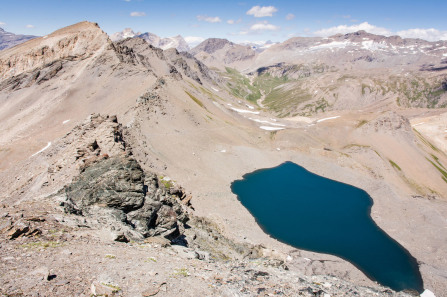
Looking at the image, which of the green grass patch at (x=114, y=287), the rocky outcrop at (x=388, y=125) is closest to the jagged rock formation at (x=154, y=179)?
the green grass patch at (x=114, y=287)

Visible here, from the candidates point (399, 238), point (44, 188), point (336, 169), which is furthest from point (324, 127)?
point (44, 188)

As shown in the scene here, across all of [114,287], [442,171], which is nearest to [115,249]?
[114,287]

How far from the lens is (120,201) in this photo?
28.6 meters

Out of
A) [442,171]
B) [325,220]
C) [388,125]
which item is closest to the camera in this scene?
[325,220]

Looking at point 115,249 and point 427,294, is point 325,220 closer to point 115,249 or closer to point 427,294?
point 427,294

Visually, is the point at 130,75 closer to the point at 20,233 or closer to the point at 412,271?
the point at 20,233

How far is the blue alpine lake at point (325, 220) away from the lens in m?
51.9

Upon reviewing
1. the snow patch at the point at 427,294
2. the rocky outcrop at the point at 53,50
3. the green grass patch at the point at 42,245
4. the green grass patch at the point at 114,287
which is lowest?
the snow patch at the point at 427,294

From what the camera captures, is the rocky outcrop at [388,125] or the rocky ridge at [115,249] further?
the rocky outcrop at [388,125]

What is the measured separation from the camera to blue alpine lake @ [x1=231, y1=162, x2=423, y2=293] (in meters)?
51.9

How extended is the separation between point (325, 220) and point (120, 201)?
5562cm

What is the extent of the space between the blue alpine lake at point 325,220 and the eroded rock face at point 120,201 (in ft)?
114

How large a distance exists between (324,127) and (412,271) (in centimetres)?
8264

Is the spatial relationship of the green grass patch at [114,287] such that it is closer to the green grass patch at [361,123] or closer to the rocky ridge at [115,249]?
the rocky ridge at [115,249]
